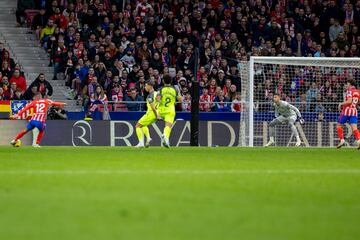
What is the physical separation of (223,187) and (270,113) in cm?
1909

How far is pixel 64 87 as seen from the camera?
107 feet

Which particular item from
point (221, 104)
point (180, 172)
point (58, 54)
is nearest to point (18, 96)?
point (58, 54)

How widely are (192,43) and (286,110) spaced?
548cm

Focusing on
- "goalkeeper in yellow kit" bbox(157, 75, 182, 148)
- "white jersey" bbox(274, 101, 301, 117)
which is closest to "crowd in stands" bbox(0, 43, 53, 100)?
"goalkeeper in yellow kit" bbox(157, 75, 182, 148)

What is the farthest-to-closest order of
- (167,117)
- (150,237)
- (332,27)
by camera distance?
(332,27)
(167,117)
(150,237)

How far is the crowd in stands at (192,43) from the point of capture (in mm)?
30812

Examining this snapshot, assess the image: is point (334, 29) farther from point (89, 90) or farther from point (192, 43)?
point (89, 90)

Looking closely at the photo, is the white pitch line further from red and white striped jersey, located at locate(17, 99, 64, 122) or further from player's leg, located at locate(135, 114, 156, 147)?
red and white striped jersey, located at locate(17, 99, 64, 122)

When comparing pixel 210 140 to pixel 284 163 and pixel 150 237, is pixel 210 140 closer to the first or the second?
pixel 284 163

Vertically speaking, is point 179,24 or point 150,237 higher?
point 179,24

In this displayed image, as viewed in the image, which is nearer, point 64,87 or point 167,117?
point 167,117

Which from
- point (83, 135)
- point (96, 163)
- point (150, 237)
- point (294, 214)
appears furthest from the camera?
point (83, 135)

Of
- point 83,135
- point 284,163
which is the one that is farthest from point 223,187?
point 83,135

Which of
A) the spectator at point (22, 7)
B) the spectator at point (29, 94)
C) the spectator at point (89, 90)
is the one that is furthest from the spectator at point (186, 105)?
the spectator at point (22, 7)
